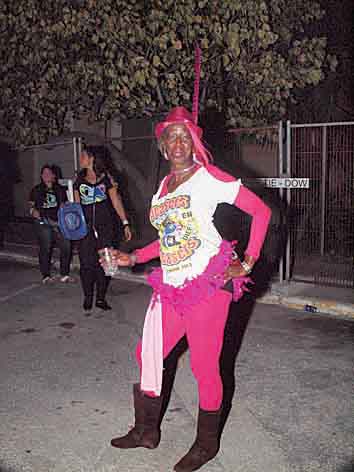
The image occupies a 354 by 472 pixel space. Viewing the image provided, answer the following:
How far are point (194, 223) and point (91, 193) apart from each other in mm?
3772

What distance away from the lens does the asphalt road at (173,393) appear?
3734 millimetres

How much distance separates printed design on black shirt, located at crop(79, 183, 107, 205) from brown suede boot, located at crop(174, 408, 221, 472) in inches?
154

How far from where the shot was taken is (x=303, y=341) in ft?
19.8

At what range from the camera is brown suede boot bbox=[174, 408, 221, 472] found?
11.5 ft

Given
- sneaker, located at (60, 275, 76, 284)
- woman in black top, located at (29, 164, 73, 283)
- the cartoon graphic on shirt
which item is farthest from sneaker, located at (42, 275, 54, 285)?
the cartoon graphic on shirt

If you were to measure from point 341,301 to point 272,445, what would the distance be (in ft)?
11.9

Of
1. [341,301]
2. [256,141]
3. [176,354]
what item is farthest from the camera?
[256,141]

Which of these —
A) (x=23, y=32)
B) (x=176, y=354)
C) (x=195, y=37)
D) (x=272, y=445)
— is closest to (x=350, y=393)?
(x=272, y=445)

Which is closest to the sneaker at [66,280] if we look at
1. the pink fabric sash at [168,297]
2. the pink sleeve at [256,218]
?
the pink fabric sash at [168,297]

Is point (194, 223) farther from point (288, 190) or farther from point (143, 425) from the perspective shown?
point (288, 190)

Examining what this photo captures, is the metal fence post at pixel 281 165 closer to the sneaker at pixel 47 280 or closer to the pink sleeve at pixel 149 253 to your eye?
the sneaker at pixel 47 280

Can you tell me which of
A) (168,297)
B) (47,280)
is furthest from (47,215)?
(168,297)

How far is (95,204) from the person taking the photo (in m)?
A: 7.00

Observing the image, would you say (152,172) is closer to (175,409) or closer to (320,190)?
(320,190)
